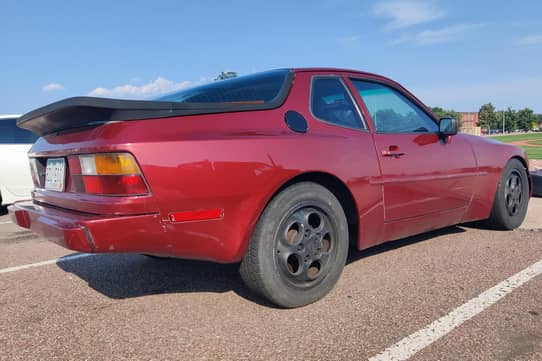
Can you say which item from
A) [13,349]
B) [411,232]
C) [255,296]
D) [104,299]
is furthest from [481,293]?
[13,349]

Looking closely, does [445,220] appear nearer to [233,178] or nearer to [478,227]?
[478,227]

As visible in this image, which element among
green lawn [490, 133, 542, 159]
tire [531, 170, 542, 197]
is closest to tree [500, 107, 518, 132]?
green lawn [490, 133, 542, 159]

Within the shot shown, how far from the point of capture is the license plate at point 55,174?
2.34 m

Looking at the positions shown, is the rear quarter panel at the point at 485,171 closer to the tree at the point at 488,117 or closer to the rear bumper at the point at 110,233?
the rear bumper at the point at 110,233

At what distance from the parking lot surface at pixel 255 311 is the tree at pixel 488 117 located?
134 m

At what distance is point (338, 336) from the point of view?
199cm

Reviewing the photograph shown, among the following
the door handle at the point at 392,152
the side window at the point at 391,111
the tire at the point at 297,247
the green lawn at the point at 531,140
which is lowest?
the green lawn at the point at 531,140

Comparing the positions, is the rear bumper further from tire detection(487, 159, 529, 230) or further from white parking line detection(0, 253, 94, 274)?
tire detection(487, 159, 529, 230)

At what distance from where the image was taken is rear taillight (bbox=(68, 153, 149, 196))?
6.30 feet

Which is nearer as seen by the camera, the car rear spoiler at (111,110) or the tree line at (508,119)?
the car rear spoiler at (111,110)

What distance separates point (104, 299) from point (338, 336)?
4.90 ft

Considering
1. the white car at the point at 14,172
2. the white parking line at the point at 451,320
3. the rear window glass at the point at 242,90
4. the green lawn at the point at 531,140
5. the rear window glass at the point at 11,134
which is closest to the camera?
the white parking line at the point at 451,320

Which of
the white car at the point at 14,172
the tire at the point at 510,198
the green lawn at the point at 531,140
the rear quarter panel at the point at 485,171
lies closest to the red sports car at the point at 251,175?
the rear quarter panel at the point at 485,171

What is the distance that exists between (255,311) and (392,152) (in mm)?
1441
